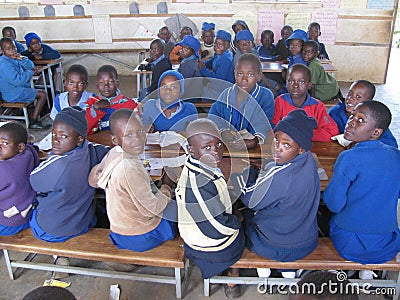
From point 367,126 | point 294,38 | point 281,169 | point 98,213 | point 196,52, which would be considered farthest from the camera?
point 294,38

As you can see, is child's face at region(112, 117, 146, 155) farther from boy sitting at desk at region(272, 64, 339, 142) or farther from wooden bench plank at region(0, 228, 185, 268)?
boy sitting at desk at region(272, 64, 339, 142)

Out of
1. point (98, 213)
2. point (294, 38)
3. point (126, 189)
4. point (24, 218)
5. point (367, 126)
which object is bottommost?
point (98, 213)

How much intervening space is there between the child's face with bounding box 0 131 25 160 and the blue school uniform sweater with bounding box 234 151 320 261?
4.28ft

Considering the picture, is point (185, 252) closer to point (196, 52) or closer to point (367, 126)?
point (367, 126)

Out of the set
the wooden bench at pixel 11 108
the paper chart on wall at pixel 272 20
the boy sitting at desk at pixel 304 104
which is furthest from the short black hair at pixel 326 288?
the paper chart on wall at pixel 272 20

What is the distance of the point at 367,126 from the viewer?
80.8 inches

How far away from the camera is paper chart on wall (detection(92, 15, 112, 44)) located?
293 inches

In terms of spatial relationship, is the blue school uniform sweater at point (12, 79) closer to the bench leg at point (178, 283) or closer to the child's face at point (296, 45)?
the child's face at point (296, 45)

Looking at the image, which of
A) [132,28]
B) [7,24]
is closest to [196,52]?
[132,28]

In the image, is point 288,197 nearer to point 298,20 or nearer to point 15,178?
Result: point 15,178

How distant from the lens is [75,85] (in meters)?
3.16

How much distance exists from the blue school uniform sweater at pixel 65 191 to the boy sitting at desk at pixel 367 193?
132 cm

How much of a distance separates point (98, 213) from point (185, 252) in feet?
2.91

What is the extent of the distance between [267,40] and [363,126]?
444 centimetres
